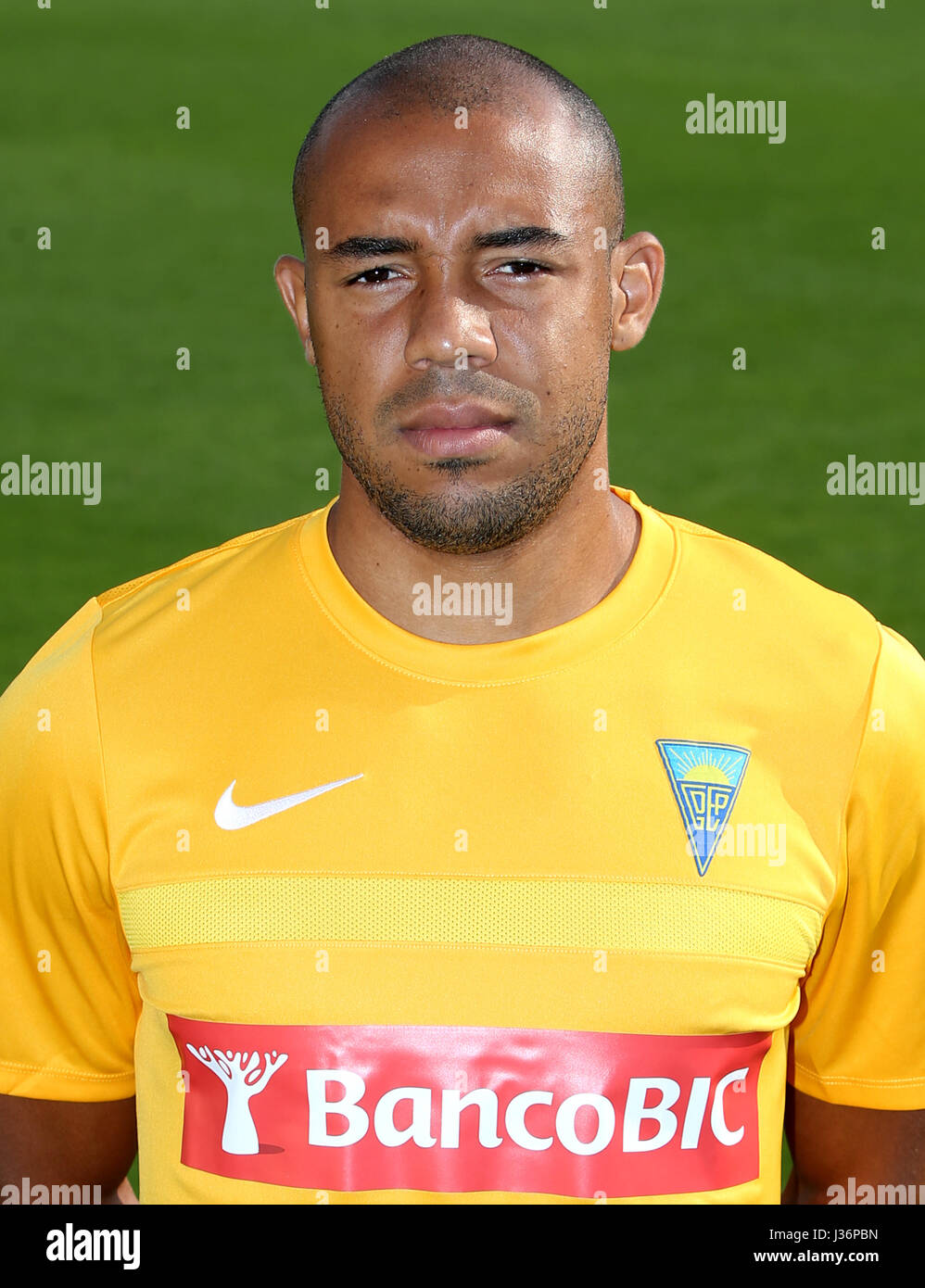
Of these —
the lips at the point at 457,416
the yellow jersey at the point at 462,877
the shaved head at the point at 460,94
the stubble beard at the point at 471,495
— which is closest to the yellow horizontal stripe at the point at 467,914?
the yellow jersey at the point at 462,877

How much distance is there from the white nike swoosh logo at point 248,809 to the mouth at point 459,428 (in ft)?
1.22

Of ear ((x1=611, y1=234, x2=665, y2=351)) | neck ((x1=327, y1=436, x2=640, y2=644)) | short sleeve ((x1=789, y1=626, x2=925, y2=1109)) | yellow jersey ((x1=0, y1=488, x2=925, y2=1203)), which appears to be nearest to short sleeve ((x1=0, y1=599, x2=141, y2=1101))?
yellow jersey ((x1=0, y1=488, x2=925, y2=1203))

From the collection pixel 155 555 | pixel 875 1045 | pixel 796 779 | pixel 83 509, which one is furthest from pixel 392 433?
pixel 83 509

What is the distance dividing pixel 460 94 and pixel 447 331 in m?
0.28

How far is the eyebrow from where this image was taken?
1.92m

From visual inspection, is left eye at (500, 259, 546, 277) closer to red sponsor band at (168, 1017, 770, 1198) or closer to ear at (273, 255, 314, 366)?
ear at (273, 255, 314, 366)

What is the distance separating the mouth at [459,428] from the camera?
1914 mm

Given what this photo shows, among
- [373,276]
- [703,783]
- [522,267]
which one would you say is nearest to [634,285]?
[522,267]

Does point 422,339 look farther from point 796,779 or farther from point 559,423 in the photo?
point 796,779

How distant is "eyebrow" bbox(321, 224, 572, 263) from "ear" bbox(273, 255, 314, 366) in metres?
0.16

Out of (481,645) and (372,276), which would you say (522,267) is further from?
(481,645)

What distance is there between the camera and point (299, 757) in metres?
2.02

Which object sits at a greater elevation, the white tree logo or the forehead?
the forehead

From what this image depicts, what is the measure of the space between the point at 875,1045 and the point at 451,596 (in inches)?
28.7
